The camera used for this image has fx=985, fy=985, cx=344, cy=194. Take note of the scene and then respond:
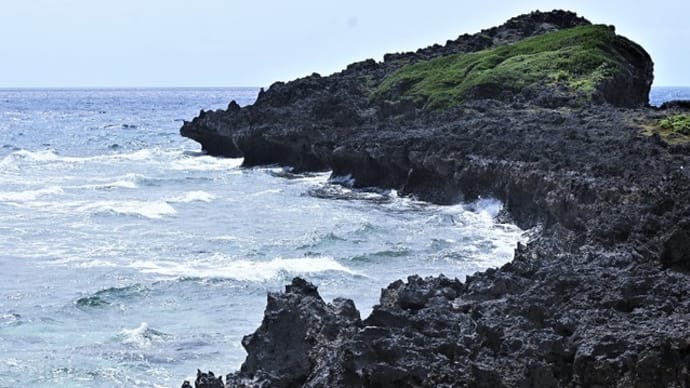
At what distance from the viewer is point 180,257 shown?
28.8 m

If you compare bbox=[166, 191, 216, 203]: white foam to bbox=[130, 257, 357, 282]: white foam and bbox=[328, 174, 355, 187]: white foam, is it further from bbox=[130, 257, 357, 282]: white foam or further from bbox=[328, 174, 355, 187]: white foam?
bbox=[130, 257, 357, 282]: white foam

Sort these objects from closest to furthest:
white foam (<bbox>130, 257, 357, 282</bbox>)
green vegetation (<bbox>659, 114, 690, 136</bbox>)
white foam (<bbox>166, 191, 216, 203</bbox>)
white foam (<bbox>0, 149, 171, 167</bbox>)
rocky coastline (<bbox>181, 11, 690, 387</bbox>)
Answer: rocky coastline (<bbox>181, 11, 690, 387</bbox>) < white foam (<bbox>130, 257, 357, 282</bbox>) < green vegetation (<bbox>659, 114, 690, 136</bbox>) < white foam (<bbox>166, 191, 216, 203</bbox>) < white foam (<bbox>0, 149, 171, 167</bbox>)

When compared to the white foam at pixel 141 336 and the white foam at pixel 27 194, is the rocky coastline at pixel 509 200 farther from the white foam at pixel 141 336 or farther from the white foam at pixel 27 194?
the white foam at pixel 27 194

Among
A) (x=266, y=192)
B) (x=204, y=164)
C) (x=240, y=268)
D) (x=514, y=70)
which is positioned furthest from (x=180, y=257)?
(x=204, y=164)

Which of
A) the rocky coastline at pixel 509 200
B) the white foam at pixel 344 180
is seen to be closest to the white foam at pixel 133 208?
the white foam at pixel 344 180

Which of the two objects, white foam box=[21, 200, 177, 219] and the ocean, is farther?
white foam box=[21, 200, 177, 219]

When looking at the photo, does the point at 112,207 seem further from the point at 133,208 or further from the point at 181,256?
the point at 181,256

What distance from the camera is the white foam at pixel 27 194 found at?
148 feet

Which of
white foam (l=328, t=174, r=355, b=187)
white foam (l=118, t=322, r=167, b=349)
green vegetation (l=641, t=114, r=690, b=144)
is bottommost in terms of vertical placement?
white foam (l=118, t=322, r=167, b=349)

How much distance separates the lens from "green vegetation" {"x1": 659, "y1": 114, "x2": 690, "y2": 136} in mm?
35531

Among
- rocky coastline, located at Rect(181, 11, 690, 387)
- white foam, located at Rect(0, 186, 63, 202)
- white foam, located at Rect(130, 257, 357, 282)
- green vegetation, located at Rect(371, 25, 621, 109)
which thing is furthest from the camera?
green vegetation, located at Rect(371, 25, 621, 109)

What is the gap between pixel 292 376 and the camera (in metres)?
11.9

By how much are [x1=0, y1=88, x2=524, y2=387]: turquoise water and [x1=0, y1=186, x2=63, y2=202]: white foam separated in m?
0.11

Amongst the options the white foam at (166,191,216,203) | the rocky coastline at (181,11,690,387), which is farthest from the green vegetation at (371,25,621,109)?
the white foam at (166,191,216,203)
